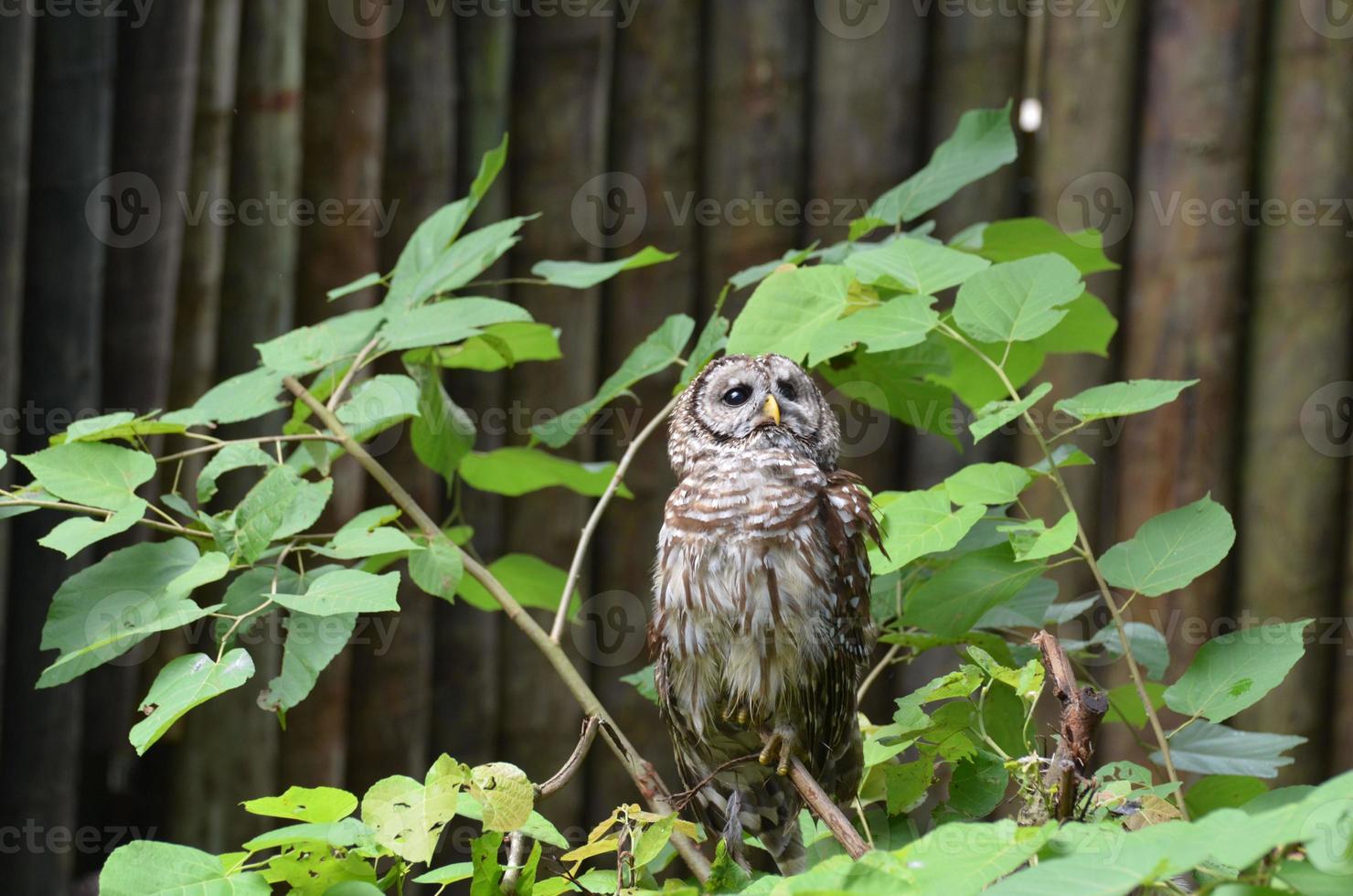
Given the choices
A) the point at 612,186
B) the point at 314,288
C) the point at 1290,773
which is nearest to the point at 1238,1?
the point at 612,186

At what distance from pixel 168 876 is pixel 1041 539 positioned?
956 millimetres

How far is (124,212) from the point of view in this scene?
9.74 feet

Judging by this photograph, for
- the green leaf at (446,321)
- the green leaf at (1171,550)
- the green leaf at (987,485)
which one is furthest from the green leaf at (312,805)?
the green leaf at (1171,550)

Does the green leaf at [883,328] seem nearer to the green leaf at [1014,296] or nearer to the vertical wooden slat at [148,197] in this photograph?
the green leaf at [1014,296]

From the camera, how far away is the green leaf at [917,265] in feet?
5.30

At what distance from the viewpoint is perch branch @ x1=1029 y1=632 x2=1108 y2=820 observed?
1.00 m

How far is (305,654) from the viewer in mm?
1415

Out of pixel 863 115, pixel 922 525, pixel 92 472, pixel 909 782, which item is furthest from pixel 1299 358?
pixel 92 472

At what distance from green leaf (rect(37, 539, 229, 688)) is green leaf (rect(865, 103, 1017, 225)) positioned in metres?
1.18

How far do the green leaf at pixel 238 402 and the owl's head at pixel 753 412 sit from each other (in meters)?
0.74

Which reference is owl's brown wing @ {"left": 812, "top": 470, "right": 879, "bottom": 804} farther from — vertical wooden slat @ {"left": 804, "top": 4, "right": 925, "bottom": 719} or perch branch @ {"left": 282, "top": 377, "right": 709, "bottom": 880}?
vertical wooden slat @ {"left": 804, "top": 4, "right": 925, "bottom": 719}

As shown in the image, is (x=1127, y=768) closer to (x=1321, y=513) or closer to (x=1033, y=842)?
(x=1033, y=842)

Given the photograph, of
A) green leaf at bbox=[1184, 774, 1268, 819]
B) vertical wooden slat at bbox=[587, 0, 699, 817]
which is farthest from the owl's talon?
vertical wooden slat at bbox=[587, 0, 699, 817]

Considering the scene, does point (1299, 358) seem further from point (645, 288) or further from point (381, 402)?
point (381, 402)
